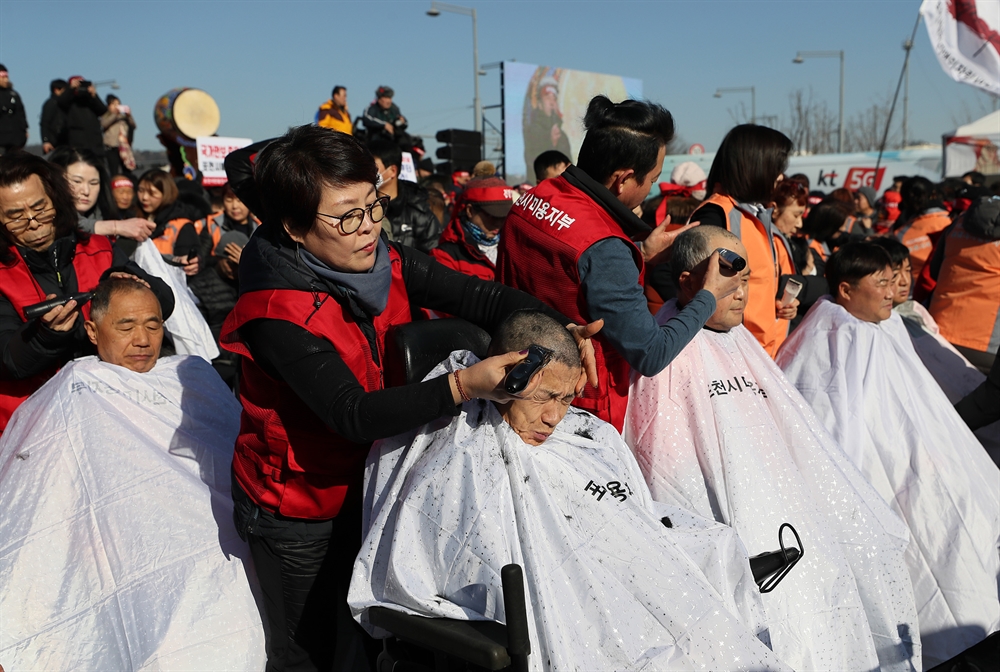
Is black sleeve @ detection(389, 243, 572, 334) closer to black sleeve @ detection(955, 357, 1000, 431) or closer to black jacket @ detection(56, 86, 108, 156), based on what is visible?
black sleeve @ detection(955, 357, 1000, 431)

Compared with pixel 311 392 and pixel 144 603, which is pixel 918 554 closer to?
pixel 311 392

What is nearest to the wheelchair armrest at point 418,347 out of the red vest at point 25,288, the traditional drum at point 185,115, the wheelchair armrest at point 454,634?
the wheelchair armrest at point 454,634

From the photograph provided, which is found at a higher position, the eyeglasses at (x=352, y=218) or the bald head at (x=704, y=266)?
the eyeglasses at (x=352, y=218)

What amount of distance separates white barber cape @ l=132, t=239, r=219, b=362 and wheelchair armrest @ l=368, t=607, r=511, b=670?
3.02 metres

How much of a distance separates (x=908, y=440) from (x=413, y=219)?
358 cm

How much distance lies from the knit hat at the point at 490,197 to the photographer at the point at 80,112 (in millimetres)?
6422

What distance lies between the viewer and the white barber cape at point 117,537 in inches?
91.1

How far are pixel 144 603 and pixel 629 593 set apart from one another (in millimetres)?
1411

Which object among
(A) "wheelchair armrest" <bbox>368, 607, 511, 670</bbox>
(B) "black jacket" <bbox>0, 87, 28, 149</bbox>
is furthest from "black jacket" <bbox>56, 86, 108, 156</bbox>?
(A) "wheelchair armrest" <bbox>368, 607, 511, 670</bbox>

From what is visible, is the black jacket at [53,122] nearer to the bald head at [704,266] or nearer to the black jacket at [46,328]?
the black jacket at [46,328]

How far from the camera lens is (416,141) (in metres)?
13.2

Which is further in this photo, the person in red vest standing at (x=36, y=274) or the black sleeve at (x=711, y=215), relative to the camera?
the black sleeve at (x=711, y=215)

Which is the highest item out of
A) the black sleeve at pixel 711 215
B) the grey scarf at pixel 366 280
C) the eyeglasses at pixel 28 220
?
the eyeglasses at pixel 28 220

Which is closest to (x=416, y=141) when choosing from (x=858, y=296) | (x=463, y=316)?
(x=858, y=296)
